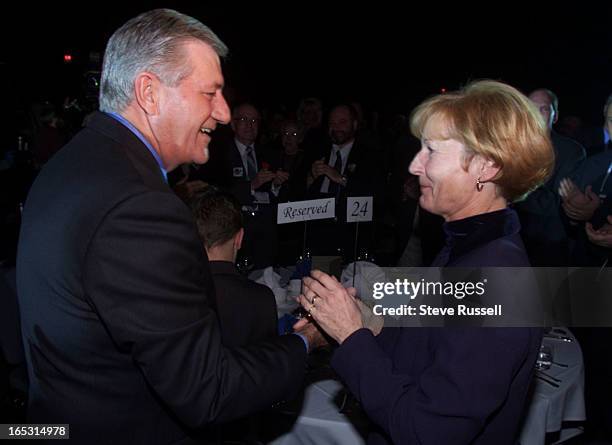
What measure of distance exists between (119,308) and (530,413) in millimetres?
1785

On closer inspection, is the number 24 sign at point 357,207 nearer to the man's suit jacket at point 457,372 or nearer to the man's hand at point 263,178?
the man's hand at point 263,178

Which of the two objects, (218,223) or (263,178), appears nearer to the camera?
(218,223)

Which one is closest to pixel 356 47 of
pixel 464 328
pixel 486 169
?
pixel 486 169

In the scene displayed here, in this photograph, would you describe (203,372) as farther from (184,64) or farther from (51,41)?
(51,41)

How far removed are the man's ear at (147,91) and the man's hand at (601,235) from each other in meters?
2.85

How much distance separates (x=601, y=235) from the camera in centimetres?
308

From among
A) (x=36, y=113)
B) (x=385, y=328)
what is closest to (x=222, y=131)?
(x=385, y=328)

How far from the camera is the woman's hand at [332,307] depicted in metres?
1.42

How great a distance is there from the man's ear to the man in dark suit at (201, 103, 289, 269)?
3270 mm

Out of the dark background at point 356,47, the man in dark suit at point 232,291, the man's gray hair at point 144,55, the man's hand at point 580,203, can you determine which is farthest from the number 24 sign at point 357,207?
the dark background at point 356,47

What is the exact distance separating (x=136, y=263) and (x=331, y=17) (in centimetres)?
1248

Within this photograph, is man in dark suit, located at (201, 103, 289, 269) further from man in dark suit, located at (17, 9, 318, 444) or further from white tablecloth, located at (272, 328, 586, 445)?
man in dark suit, located at (17, 9, 318, 444)

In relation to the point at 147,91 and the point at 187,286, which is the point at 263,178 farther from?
the point at 187,286

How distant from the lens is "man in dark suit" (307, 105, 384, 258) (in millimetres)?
4539
